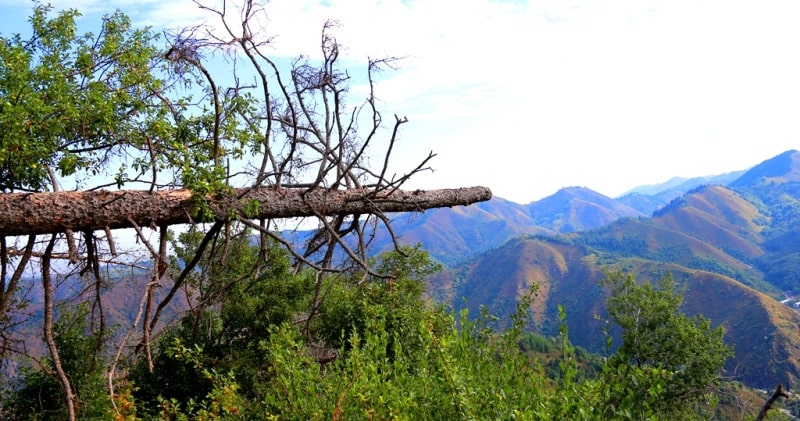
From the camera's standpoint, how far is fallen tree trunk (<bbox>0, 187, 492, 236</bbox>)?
5.56 meters

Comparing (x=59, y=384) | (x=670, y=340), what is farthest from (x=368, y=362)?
(x=670, y=340)

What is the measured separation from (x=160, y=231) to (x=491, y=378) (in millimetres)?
4451

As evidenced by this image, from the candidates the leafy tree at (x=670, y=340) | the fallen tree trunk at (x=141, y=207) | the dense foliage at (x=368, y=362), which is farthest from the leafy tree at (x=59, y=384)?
the leafy tree at (x=670, y=340)

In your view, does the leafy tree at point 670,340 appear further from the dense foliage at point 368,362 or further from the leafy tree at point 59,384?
the leafy tree at point 59,384

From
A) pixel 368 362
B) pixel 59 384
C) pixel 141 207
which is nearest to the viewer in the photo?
pixel 368 362

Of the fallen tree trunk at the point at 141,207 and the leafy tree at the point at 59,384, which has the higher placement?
the fallen tree trunk at the point at 141,207

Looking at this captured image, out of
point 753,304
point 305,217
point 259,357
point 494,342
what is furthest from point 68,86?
point 753,304

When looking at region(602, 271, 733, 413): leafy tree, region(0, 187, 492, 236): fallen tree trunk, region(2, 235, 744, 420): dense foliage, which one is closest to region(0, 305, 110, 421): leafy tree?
region(2, 235, 744, 420): dense foliage

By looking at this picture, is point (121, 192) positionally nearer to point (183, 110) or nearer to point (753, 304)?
point (183, 110)

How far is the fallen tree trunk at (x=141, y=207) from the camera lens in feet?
18.2

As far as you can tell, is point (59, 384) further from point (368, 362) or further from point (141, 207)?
point (368, 362)

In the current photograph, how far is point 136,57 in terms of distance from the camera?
7605 millimetres

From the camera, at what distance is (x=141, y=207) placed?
19.9ft

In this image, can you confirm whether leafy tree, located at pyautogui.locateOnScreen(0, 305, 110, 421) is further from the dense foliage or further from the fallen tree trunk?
the fallen tree trunk
